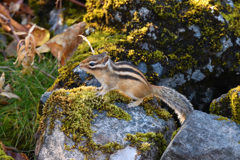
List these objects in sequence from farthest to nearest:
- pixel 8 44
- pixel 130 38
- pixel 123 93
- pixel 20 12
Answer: pixel 20 12
pixel 8 44
pixel 130 38
pixel 123 93

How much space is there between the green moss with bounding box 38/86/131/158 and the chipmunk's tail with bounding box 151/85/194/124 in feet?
1.39

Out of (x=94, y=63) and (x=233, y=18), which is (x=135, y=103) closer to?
(x=94, y=63)

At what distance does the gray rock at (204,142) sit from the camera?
108 inches

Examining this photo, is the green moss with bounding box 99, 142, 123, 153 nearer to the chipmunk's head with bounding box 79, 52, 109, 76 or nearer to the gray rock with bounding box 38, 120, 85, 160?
the gray rock with bounding box 38, 120, 85, 160

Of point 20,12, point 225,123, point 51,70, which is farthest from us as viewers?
point 20,12

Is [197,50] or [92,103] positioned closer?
[92,103]

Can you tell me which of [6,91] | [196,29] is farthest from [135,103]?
[6,91]

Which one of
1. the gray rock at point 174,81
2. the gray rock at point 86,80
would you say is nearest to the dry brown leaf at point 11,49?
the gray rock at point 86,80

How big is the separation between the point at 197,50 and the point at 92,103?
197 cm

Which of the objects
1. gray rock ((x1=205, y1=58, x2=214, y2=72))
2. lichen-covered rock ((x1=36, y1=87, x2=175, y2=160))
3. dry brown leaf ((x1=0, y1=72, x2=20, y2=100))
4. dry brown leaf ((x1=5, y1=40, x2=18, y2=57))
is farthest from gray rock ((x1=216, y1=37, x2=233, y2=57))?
dry brown leaf ((x1=5, y1=40, x2=18, y2=57))

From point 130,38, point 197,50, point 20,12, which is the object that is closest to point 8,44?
point 20,12

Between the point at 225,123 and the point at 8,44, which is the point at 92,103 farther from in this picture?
the point at 8,44

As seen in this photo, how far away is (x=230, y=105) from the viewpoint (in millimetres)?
3373

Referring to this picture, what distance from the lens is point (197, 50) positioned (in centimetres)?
433
